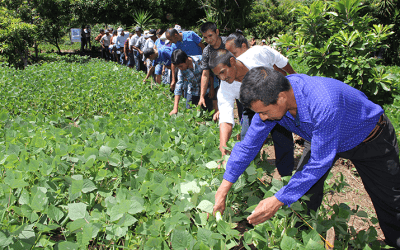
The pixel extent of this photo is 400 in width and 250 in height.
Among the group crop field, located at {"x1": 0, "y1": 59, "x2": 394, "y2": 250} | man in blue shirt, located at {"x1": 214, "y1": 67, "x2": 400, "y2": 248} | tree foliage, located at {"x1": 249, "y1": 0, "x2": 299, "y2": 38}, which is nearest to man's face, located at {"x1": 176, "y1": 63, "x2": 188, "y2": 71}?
crop field, located at {"x1": 0, "y1": 59, "x2": 394, "y2": 250}

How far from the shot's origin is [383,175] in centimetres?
187

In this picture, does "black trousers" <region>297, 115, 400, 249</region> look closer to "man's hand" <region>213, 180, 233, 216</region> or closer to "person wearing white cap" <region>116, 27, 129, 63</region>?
"man's hand" <region>213, 180, 233, 216</region>

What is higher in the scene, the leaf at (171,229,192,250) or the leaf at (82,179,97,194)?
the leaf at (171,229,192,250)

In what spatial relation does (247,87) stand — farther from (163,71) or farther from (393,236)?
(163,71)

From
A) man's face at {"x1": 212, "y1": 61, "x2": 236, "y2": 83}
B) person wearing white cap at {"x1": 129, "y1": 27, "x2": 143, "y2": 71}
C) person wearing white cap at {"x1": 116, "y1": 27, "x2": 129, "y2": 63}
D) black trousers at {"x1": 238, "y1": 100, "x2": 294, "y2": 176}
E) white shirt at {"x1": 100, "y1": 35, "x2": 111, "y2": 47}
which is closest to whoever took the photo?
man's face at {"x1": 212, "y1": 61, "x2": 236, "y2": 83}

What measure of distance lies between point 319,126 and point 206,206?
29.7 inches

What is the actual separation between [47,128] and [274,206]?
8.38 feet

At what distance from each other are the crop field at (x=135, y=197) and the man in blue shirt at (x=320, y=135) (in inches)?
6.5

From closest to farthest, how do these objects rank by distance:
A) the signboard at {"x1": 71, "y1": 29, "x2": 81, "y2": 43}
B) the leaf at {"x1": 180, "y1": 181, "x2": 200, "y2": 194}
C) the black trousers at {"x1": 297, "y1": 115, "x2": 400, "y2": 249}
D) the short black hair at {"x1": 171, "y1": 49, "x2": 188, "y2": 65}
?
1. the leaf at {"x1": 180, "y1": 181, "x2": 200, "y2": 194}
2. the black trousers at {"x1": 297, "y1": 115, "x2": 400, "y2": 249}
3. the short black hair at {"x1": 171, "y1": 49, "x2": 188, "y2": 65}
4. the signboard at {"x1": 71, "y1": 29, "x2": 81, "y2": 43}

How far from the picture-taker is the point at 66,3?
18.5 m

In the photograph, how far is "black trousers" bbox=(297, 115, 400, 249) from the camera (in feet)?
5.97

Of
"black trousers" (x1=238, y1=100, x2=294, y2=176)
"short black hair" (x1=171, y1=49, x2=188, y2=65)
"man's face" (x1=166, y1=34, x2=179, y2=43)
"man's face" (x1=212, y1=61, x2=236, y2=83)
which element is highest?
"man's face" (x1=212, y1=61, x2=236, y2=83)

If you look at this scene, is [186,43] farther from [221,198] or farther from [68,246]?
[68,246]

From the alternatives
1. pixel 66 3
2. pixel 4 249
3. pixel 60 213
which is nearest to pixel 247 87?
pixel 60 213
